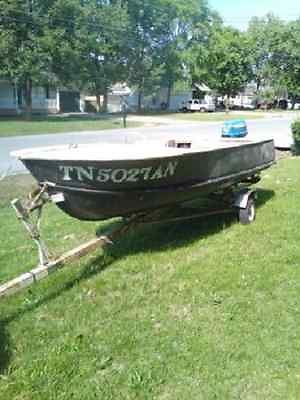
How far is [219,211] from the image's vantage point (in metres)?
6.05

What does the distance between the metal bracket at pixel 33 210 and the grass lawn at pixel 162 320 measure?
0.29 meters

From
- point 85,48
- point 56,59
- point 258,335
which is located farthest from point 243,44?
point 258,335

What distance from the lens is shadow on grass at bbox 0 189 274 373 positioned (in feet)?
13.5

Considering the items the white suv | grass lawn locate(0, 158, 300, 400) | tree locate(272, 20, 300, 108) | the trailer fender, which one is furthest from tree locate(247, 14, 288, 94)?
grass lawn locate(0, 158, 300, 400)

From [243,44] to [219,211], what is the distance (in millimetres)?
54712

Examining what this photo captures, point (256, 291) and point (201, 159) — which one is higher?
point (201, 159)

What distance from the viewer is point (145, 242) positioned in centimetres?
550

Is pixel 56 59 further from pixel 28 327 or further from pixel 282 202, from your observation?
pixel 28 327

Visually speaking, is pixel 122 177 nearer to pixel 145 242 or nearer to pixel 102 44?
pixel 145 242

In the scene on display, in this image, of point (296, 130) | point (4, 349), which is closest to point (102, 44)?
point (296, 130)

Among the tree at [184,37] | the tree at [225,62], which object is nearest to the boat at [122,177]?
the tree at [184,37]

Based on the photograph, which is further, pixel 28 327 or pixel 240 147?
pixel 240 147

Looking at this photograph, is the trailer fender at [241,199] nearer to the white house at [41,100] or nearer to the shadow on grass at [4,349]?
the shadow on grass at [4,349]

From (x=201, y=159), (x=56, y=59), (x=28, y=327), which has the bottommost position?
(x=28, y=327)
